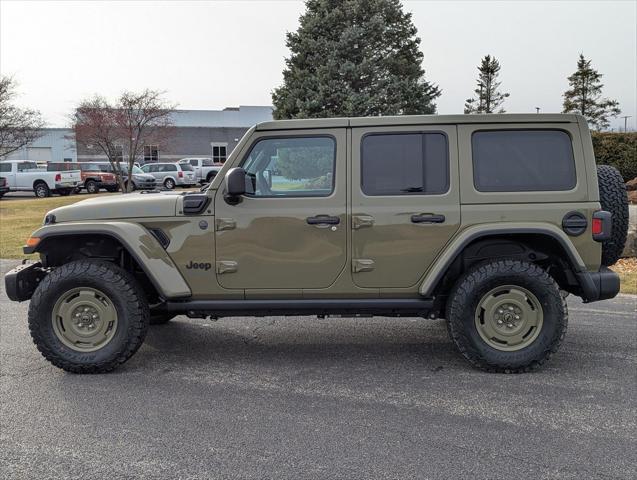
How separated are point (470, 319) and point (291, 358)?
154cm

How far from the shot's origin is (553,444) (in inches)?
137

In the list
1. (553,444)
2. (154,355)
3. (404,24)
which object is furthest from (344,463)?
(404,24)

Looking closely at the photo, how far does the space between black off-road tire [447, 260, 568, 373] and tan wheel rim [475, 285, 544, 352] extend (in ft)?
0.13

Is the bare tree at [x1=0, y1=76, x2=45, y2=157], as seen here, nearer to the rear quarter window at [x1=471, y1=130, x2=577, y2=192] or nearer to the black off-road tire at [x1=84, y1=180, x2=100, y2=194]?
the black off-road tire at [x1=84, y1=180, x2=100, y2=194]

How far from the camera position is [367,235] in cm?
468

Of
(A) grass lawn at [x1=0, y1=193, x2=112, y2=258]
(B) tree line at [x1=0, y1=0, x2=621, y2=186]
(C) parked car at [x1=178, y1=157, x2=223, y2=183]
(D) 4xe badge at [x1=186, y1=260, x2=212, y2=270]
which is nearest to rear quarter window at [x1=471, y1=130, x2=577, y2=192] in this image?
(D) 4xe badge at [x1=186, y1=260, x2=212, y2=270]

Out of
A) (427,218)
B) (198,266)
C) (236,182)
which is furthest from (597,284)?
(198,266)

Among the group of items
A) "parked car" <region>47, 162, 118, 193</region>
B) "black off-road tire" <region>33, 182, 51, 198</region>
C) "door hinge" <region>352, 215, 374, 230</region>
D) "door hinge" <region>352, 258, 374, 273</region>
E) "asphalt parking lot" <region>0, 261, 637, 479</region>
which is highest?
"parked car" <region>47, 162, 118, 193</region>

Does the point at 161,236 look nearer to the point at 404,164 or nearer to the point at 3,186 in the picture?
the point at 404,164

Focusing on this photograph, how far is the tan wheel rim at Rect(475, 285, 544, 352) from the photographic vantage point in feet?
15.4

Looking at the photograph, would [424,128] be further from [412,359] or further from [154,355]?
[154,355]

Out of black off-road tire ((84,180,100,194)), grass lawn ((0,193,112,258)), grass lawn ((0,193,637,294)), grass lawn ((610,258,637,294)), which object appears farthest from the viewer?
black off-road tire ((84,180,100,194))

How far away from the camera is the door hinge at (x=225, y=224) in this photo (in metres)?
4.71

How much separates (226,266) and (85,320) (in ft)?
4.00
